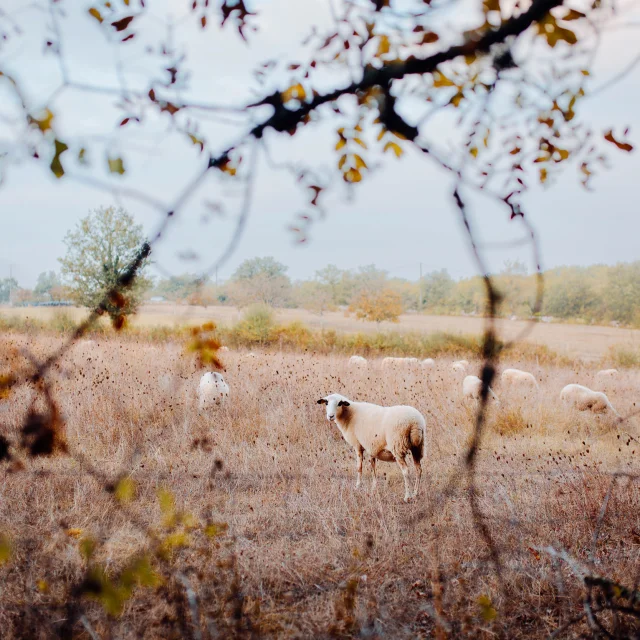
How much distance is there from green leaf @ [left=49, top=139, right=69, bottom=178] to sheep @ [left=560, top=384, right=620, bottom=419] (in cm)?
955

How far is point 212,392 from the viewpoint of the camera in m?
8.40

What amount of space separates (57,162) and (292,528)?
378cm

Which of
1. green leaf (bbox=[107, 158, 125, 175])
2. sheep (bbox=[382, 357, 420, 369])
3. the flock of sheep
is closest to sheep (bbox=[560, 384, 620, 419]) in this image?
sheep (bbox=[382, 357, 420, 369])

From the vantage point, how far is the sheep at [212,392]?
27.2ft

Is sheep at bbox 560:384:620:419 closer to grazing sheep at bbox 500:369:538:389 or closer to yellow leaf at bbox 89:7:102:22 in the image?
grazing sheep at bbox 500:369:538:389

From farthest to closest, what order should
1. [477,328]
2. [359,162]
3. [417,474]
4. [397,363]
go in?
[477,328], [397,363], [417,474], [359,162]

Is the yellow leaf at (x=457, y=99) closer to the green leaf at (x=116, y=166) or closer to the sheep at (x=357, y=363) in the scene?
the green leaf at (x=116, y=166)

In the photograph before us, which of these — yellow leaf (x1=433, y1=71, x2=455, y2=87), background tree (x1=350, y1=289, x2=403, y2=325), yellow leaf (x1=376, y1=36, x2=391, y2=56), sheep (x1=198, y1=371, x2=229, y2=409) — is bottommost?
sheep (x1=198, y1=371, x2=229, y2=409)

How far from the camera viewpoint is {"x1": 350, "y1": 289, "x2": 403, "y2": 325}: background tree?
2836 centimetres

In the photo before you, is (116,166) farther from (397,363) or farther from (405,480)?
(397,363)

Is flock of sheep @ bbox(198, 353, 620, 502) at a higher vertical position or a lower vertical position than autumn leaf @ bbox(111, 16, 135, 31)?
lower

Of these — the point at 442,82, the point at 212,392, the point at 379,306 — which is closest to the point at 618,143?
the point at 442,82

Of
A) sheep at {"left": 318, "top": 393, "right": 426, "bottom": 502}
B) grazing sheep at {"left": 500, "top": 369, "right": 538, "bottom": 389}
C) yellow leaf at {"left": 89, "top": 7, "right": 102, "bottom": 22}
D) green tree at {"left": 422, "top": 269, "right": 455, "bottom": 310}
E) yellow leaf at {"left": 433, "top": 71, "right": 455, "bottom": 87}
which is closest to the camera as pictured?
yellow leaf at {"left": 89, "top": 7, "right": 102, "bottom": 22}

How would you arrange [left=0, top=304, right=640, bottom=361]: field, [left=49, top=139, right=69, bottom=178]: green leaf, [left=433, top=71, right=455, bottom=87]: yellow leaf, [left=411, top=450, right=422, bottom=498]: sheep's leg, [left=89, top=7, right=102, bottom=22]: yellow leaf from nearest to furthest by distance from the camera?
[left=49, top=139, right=69, bottom=178]: green leaf, [left=89, top=7, right=102, bottom=22]: yellow leaf, [left=433, top=71, right=455, bottom=87]: yellow leaf, [left=411, top=450, right=422, bottom=498]: sheep's leg, [left=0, top=304, right=640, bottom=361]: field
